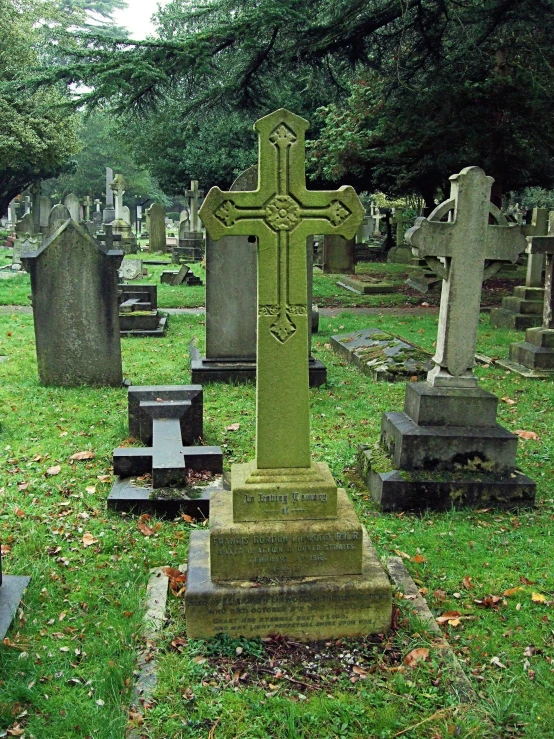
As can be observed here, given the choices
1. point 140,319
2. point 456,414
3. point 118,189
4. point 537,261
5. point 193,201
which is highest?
point 118,189

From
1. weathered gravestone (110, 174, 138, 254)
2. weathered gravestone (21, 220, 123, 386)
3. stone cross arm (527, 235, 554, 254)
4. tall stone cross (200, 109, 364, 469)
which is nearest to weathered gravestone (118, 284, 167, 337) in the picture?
weathered gravestone (21, 220, 123, 386)

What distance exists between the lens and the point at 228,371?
963 centimetres

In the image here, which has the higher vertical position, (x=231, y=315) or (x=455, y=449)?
(x=231, y=315)

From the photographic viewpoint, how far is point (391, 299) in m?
18.2

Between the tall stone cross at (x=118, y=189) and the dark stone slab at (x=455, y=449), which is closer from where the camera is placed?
the dark stone slab at (x=455, y=449)

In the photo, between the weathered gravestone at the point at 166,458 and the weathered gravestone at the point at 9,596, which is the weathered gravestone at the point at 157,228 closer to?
the weathered gravestone at the point at 166,458

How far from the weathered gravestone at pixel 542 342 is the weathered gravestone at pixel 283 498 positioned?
6.79 metres

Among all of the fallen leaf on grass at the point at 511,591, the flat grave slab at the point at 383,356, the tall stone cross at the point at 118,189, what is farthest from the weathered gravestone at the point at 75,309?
the tall stone cross at the point at 118,189

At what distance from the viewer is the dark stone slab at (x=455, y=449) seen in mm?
5887

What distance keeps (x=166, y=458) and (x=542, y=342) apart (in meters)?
6.66

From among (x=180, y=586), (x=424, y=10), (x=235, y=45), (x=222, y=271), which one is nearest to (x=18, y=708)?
(x=180, y=586)

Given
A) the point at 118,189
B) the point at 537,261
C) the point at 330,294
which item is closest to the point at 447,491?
the point at 537,261

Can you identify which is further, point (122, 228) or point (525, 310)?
point (122, 228)

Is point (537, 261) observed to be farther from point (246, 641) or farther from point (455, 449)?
point (246, 641)
